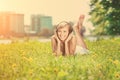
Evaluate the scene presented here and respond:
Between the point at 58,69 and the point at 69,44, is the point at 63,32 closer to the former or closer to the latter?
the point at 69,44

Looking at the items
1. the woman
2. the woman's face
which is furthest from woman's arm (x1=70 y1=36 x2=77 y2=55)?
the woman's face

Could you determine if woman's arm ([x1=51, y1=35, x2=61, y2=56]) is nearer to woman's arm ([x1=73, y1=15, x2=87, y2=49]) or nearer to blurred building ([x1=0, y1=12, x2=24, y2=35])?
woman's arm ([x1=73, y1=15, x2=87, y2=49])

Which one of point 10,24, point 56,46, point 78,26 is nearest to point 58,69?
point 56,46

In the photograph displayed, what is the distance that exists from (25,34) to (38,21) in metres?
1.04

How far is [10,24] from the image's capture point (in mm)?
16375

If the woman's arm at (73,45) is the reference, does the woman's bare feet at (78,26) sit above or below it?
above

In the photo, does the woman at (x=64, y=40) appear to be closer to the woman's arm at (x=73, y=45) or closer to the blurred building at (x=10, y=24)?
the woman's arm at (x=73, y=45)

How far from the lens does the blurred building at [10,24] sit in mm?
15633

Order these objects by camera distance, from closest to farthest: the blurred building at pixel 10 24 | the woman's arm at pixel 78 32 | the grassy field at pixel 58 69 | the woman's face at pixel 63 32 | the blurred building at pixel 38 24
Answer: the grassy field at pixel 58 69, the woman's face at pixel 63 32, the woman's arm at pixel 78 32, the blurred building at pixel 10 24, the blurred building at pixel 38 24

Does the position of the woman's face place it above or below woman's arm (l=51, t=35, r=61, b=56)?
above

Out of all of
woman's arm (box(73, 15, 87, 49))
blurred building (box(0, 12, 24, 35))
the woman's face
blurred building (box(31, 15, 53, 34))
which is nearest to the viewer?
the woman's face

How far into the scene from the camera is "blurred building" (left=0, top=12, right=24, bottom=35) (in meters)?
15.6

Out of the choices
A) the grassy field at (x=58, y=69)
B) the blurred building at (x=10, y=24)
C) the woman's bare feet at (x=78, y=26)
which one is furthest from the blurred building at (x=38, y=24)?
the grassy field at (x=58, y=69)

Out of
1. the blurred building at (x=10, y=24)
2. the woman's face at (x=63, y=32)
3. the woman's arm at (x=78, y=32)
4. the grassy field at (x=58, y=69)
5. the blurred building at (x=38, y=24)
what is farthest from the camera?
the blurred building at (x=38, y=24)
